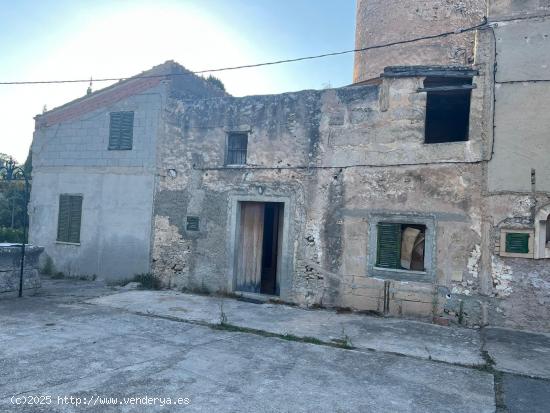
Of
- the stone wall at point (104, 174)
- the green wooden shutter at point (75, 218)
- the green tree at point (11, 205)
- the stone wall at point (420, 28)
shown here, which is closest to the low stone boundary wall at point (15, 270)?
the stone wall at point (104, 174)

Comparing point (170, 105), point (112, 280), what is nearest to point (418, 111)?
point (170, 105)

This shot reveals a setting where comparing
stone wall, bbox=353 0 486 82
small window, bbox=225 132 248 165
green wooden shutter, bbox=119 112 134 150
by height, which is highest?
stone wall, bbox=353 0 486 82

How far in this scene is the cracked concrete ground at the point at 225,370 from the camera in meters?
4.16

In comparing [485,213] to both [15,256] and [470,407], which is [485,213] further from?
[15,256]

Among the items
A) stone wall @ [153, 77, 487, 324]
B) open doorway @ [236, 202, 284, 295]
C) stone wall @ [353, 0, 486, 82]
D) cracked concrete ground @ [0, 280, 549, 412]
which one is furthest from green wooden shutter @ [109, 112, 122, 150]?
stone wall @ [353, 0, 486, 82]

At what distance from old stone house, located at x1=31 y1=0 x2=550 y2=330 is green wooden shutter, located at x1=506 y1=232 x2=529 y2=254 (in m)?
0.02

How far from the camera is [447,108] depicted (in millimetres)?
A: 8898

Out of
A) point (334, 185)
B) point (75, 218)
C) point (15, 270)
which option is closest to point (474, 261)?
point (334, 185)

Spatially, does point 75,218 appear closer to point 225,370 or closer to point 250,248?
point 250,248

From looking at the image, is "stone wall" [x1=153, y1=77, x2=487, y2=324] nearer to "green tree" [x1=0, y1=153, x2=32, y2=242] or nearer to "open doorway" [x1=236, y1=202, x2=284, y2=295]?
"open doorway" [x1=236, y1=202, x2=284, y2=295]

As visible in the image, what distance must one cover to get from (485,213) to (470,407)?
4262mm

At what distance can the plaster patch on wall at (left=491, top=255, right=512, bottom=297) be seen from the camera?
7.26 meters

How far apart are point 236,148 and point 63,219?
566 centimetres

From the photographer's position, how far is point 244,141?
996cm
